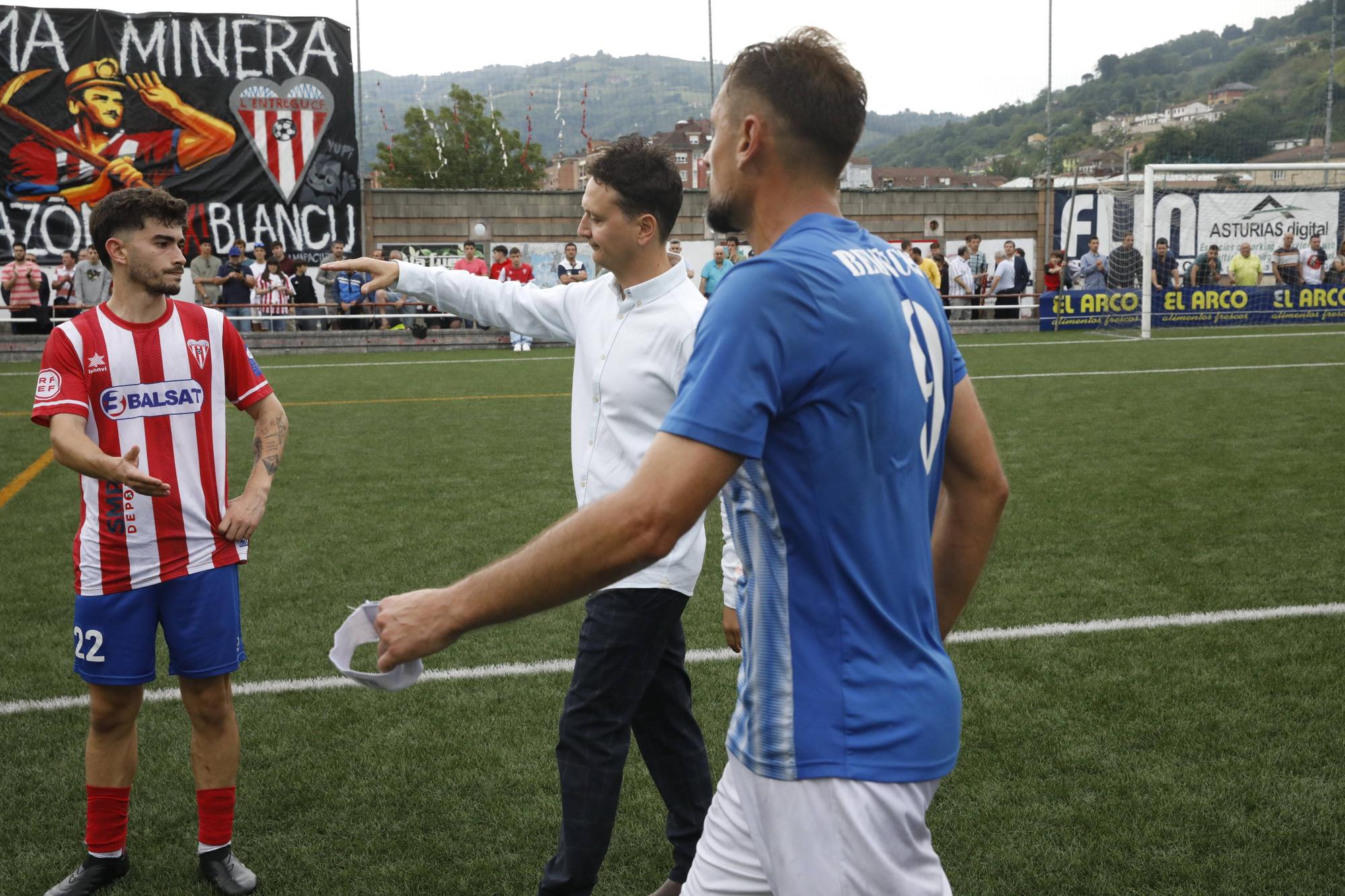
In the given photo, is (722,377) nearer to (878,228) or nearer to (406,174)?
(878,228)

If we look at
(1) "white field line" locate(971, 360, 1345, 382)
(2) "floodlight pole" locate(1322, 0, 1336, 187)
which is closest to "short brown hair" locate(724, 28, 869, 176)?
(1) "white field line" locate(971, 360, 1345, 382)

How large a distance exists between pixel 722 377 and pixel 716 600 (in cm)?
509

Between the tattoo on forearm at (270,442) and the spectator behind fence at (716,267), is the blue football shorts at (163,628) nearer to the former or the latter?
the tattoo on forearm at (270,442)

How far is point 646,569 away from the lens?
3195 mm

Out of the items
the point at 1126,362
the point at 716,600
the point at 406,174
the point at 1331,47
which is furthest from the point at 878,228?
the point at 406,174

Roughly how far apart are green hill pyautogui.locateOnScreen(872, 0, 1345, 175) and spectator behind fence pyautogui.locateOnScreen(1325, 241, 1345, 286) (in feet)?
26.4

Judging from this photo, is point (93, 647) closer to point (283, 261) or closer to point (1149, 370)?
point (1149, 370)

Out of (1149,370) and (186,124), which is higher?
(186,124)

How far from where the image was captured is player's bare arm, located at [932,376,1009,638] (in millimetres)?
2059

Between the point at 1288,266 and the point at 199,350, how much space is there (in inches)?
1117

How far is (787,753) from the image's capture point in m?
1.74

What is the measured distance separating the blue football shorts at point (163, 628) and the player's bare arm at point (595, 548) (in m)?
Answer: 2.26

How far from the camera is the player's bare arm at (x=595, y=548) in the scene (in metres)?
1.54

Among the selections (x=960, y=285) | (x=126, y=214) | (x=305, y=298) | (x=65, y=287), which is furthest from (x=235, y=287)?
(x=126, y=214)
